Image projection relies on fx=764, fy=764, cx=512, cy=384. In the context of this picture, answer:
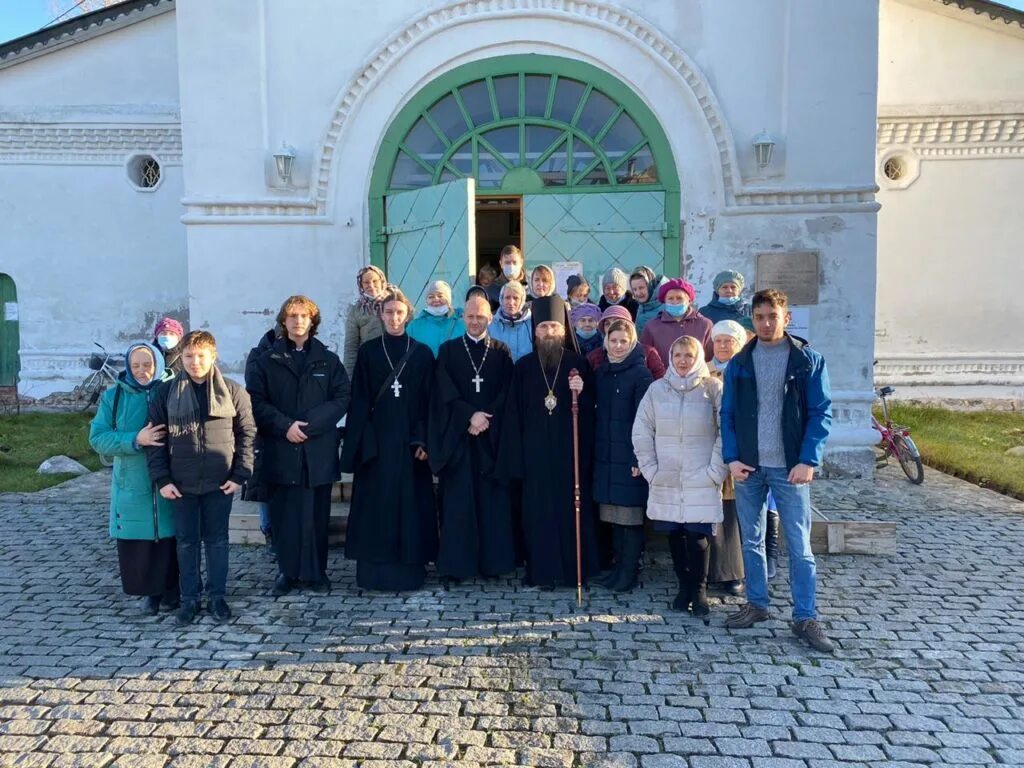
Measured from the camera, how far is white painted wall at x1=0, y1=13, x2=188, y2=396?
11781 mm

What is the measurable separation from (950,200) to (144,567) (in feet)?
37.5

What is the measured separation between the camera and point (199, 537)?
14.8 feet

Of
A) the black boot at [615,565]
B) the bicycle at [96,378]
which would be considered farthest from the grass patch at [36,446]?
the black boot at [615,565]

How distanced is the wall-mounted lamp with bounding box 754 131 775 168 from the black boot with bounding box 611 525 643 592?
15.1 feet

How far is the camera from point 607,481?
15.5 ft

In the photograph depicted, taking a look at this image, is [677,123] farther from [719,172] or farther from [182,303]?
[182,303]

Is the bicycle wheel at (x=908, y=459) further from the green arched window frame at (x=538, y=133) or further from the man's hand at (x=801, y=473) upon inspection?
the man's hand at (x=801, y=473)

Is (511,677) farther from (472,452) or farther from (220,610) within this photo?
(220,610)

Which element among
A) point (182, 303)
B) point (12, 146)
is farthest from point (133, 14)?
point (182, 303)

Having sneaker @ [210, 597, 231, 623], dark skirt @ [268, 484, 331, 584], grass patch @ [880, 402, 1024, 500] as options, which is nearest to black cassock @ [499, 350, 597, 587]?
dark skirt @ [268, 484, 331, 584]

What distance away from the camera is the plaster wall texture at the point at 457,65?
303 inches

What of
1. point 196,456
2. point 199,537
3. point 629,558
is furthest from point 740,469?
point 199,537

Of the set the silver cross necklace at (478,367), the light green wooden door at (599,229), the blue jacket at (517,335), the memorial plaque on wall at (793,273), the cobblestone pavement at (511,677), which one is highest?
the light green wooden door at (599,229)

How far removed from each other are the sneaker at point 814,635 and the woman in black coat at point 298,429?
2.87 metres
